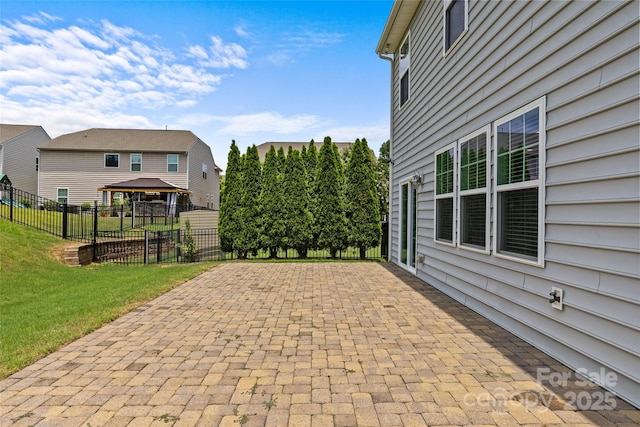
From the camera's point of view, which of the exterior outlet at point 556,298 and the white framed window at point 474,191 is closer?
the exterior outlet at point 556,298

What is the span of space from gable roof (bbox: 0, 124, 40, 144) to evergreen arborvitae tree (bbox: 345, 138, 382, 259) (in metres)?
27.2

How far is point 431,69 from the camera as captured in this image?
6336mm

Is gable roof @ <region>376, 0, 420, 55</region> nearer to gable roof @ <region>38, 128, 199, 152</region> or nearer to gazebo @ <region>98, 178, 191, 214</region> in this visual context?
gazebo @ <region>98, 178, 191, 214</region>

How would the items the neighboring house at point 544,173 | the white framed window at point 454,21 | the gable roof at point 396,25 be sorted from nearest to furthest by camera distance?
the neighboring house at point 544,173
the white framed window at point 454,21
the gable roof at point 396,25

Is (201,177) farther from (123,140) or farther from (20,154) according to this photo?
(20,154)

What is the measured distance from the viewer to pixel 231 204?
1095 centimetres

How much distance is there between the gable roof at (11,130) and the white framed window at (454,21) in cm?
3068

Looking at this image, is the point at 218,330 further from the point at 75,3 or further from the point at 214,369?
the point at 75,3

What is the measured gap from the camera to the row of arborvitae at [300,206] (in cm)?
1080

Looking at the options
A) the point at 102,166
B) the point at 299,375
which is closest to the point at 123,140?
the point at 102,166

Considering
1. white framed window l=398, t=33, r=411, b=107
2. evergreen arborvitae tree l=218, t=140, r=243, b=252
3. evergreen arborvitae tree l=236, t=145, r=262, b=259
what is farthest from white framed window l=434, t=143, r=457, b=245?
evergreen arborvitae tree l=218, t=140, r=243, b=252

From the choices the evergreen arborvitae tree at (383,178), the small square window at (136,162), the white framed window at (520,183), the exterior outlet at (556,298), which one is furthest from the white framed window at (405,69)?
the small square window at (136,162)

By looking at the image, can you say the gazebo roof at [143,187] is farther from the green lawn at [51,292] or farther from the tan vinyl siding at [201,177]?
the green lawn at [51,292]

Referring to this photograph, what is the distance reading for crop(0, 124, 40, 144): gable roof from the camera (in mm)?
24159
